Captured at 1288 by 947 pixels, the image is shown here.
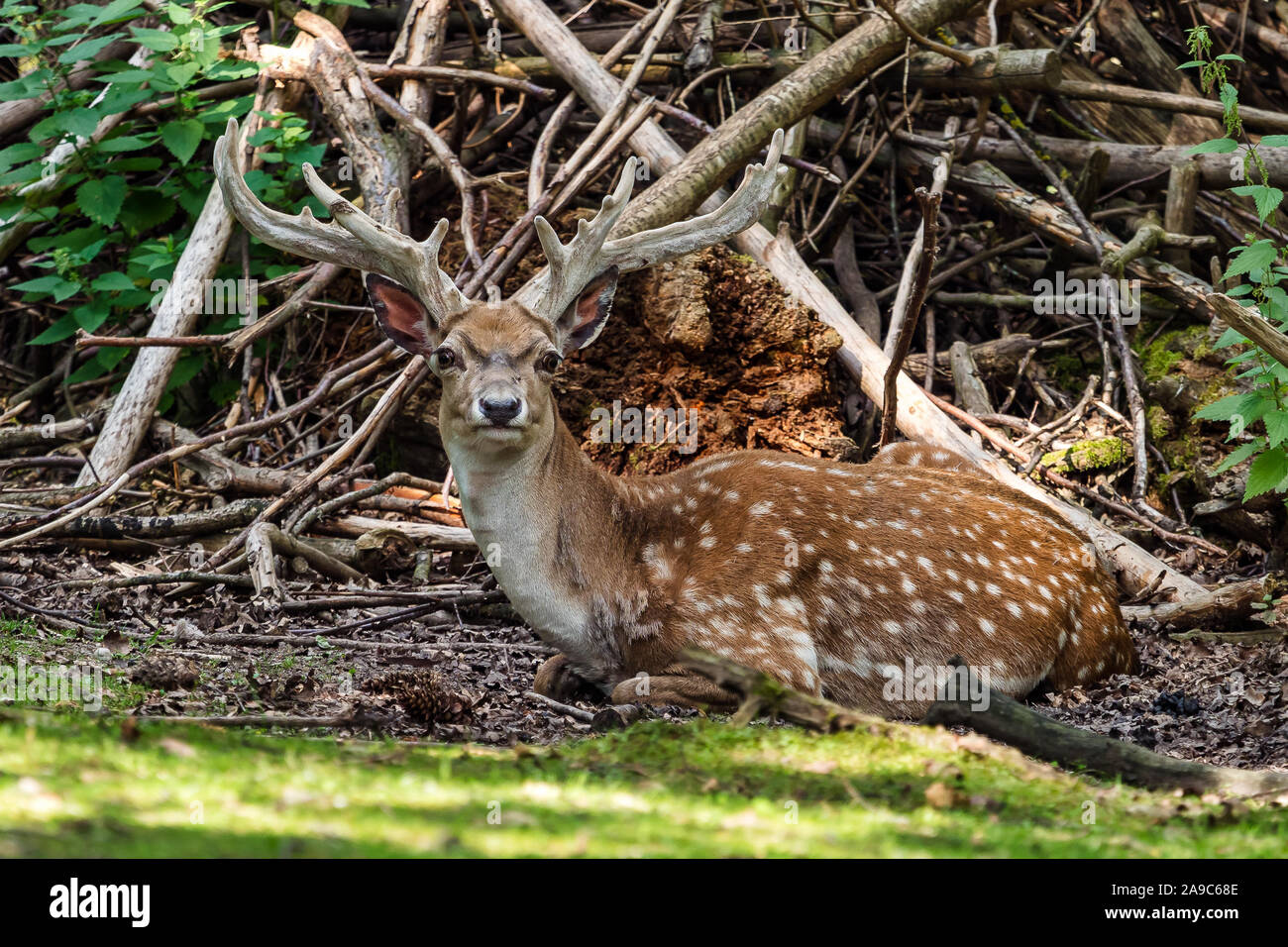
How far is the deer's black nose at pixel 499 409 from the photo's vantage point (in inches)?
198

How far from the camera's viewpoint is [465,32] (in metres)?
9.59

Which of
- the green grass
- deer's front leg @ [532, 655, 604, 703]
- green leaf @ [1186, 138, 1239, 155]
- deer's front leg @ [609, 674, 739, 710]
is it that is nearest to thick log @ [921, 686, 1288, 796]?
the green grass

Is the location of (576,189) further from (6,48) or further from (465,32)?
(6,48)

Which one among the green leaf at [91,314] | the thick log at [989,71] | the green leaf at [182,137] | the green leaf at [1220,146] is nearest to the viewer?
the green leaf at [1220,146]

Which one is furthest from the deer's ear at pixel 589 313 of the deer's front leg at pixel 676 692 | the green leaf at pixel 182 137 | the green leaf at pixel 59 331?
the green leaf at pixel 59 331

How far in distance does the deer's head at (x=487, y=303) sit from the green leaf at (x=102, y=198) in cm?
285

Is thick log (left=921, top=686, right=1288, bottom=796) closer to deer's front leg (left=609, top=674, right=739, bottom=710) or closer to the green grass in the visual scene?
the green grass

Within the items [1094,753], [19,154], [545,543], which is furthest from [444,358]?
[19,154]

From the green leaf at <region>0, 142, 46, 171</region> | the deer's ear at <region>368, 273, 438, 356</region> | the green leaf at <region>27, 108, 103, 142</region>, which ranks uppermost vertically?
the green leaf at <region>27, 108, 103, 142</region>

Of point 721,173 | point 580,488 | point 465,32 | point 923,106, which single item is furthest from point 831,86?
point 580,488

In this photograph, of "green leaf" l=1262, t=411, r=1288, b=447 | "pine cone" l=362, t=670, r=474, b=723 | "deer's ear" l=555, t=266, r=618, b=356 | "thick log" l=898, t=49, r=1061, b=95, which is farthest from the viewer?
"thick log" l=898, t=49, r=1061, b=95

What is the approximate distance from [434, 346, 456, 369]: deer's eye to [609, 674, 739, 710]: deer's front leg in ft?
4.90

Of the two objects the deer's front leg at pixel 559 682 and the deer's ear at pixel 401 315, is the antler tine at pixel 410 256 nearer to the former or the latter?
the deer's ear at pixel 401 315

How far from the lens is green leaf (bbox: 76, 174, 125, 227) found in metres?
7.95
